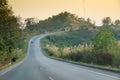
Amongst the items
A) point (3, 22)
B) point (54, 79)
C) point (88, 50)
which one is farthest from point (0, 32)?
point (54, 79)

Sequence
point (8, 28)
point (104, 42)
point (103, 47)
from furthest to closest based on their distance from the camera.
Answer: point (8, 28) < point (104, 42) < point (103, 47)

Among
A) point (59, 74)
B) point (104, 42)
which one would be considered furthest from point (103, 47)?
point (59, 74)

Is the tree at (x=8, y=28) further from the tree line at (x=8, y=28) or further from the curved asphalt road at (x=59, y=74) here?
the curved asphalt road at (x=59, y=74)

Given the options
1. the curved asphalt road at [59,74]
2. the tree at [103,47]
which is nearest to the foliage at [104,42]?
the tree at [103,47]

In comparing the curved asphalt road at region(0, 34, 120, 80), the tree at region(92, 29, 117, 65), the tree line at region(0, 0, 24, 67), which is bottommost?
the curved asphalt road at region(0, 34, 120, 80)

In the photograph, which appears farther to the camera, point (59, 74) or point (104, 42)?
point (104, 42)

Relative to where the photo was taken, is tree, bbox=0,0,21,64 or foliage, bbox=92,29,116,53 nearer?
foliage, bbox=92,29,116,53

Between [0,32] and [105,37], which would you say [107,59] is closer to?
[105,37]

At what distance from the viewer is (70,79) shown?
20.5m

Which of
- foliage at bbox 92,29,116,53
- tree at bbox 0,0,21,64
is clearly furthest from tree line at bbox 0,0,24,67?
foliage at bbox 92,29,116,53

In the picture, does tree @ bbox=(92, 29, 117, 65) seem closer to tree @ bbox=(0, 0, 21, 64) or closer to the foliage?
the foliage

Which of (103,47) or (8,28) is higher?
(8,28)

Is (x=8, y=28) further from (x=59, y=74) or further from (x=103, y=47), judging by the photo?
(x=59, y=74)

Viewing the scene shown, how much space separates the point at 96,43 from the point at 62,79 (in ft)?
63.2
